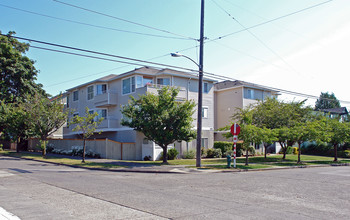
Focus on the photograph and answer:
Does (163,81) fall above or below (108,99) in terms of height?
above

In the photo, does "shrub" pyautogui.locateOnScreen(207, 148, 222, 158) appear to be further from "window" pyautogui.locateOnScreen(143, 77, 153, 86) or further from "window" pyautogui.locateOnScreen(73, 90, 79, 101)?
"window" pyautogui.locateOnScreen(73, 90, 79, 101)

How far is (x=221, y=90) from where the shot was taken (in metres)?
40.8

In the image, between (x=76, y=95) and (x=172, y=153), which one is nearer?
(x=172, y=153)

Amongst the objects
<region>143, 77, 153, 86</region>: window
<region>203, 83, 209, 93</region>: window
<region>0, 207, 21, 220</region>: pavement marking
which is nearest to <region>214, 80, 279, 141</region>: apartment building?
<region>203, 83, 209, 93</region>: window

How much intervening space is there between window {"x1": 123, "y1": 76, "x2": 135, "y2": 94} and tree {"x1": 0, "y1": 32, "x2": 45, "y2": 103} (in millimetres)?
13653

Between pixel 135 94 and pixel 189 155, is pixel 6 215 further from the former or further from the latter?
pixel 135 94

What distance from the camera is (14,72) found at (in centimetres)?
3766

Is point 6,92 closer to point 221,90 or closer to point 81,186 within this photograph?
point 221,90

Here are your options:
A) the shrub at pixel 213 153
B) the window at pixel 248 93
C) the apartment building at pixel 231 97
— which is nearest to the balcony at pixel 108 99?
the shrub at pixel 213 153

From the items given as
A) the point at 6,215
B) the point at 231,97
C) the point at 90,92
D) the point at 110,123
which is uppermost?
the point at 90,92

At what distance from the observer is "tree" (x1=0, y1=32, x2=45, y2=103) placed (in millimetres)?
37281

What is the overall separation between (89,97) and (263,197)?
102 feet

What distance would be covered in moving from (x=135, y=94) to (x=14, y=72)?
1760 cm

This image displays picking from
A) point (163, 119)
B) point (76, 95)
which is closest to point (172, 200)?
point (163, 119)
